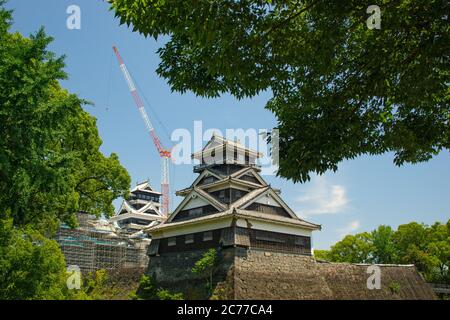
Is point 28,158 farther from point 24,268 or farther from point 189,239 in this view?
point 189,239

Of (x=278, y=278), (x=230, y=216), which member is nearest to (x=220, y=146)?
(x=230, y=216)

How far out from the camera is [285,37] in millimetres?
8078

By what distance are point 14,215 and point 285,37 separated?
13.4 m

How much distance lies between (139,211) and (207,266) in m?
46.6

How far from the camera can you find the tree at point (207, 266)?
28.9 metres

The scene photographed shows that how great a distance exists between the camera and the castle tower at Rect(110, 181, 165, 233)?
72.8 metres

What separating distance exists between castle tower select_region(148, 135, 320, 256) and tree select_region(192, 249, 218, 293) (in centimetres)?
100

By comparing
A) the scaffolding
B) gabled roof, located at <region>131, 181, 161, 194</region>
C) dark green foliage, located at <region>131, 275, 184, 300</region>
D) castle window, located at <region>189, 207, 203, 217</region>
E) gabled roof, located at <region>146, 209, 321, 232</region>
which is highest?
gabled roof, located at <region>131, 181, 161, 194</region>

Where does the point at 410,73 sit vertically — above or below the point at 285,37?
below

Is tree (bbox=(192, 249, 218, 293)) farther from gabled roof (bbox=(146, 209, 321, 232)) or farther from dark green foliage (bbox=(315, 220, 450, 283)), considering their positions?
dark green foliage (bbox=(315, 220, 450, 283))

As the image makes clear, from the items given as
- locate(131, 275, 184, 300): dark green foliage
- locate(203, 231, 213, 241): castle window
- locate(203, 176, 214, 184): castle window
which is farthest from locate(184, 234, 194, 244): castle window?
locate(203, 176, 214, 184): castle window

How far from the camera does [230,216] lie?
96.5ft

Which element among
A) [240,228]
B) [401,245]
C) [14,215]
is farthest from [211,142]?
[401,245]

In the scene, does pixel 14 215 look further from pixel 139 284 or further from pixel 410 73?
pixel 139 284
